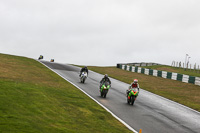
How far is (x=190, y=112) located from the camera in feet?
57.4

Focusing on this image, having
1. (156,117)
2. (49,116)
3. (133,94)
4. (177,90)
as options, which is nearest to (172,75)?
(177,90)

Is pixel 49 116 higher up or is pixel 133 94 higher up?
pixel 133 94

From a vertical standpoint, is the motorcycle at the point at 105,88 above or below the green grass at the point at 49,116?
above

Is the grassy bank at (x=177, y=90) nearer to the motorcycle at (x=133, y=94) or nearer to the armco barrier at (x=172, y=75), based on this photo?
the armco barrier at (x=172, y=75)

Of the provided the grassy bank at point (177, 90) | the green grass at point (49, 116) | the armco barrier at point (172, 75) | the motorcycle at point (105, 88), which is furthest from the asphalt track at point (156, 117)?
the armco barrier at point (172, 75)

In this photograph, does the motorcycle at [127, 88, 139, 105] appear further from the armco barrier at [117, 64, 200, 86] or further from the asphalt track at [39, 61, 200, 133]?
the armco barrier at [117, 64, 200, 86]

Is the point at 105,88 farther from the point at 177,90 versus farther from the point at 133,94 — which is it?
the point at 177,90

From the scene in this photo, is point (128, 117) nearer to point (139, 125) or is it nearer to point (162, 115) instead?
point (139, 125)

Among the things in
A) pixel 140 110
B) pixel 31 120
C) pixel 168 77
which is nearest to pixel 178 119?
pixel 140 110

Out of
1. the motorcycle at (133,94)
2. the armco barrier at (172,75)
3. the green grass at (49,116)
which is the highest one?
the armco barrier at (172,75)

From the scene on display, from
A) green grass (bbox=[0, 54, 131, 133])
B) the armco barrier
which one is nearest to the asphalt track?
green grass (bbox=[0, 54, 131, 133])

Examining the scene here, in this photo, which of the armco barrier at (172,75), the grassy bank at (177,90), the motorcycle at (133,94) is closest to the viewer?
the motorcycle at (133,94)

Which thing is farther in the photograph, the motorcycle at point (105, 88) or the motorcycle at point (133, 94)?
the motorcycle at point (105, 88)

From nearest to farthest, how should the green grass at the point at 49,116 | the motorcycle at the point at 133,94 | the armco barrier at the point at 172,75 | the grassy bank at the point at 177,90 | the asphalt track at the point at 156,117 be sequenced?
the green grass at the point at 49,116 → the asphalt track at the point at 156,117 → the motorcycle at the point at 133,94 → the grassy bank at the point at 177,90 → the armco barrier at the point at 172,75
